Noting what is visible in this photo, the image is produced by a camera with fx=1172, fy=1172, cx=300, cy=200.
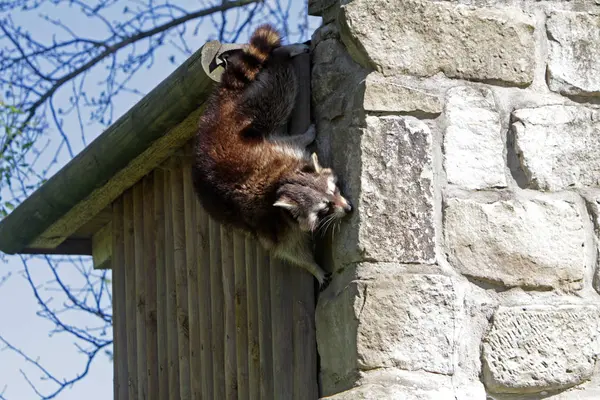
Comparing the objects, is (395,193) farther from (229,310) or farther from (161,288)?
(161,288)

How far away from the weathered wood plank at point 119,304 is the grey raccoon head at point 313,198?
1591 millimetres

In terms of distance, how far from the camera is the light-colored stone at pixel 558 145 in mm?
3908

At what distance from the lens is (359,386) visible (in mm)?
3578

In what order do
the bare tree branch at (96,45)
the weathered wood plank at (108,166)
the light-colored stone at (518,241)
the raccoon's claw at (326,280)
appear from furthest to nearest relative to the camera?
the bare tree branch at (96,45) < the weathered wood plank at (108,166) < the raccoon's claw at (326,280) < the light-colored stone at (518,241)

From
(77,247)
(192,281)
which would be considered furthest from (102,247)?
(192,281)

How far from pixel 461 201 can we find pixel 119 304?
7.28 feet

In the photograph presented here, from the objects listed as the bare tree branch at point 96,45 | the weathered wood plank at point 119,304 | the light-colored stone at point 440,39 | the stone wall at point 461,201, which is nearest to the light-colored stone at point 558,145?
the stone wall at point 461,201

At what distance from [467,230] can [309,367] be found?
706mm

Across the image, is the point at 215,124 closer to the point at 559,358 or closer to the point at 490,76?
the point at 490,76

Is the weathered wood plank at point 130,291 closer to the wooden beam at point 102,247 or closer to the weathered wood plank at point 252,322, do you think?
the wooden beam at point 102,247

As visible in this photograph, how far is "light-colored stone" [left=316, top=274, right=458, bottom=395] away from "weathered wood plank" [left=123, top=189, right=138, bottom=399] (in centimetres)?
178

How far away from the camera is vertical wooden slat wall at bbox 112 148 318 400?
409cm

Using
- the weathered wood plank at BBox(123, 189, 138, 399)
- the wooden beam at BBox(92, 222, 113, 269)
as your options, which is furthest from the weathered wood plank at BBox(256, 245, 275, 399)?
the wooden beam at BBox(92, 222, 113, 269)

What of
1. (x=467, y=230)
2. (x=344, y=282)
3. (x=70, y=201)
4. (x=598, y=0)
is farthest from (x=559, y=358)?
(x=70, y=201)
